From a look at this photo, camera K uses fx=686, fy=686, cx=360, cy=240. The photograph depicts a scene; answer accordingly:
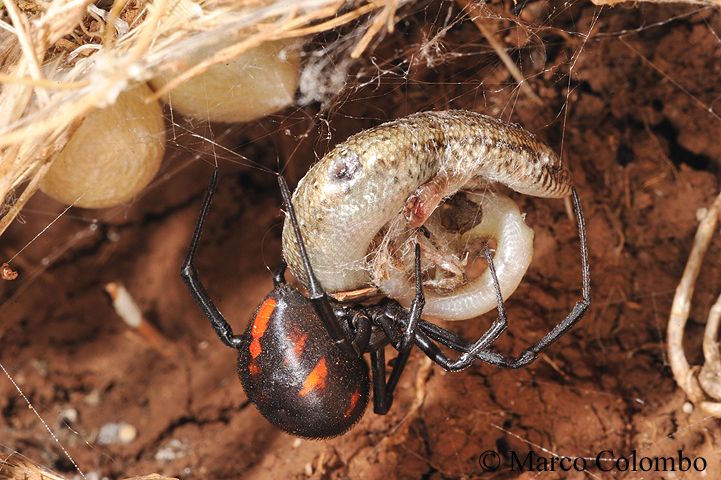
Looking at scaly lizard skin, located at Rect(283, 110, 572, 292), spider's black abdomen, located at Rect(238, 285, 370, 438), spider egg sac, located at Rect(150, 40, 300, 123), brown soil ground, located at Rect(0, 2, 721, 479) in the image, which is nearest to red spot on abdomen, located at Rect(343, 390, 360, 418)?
spider's black abdomen, located at Rect(238, 285, 370, 438)

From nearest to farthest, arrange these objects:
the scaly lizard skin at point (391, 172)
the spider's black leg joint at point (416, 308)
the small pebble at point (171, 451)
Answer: the scaly lizard skin at point (391, 172)
the spider's black leg joint at point (416, 308)
the small pebble at point (171, 451)

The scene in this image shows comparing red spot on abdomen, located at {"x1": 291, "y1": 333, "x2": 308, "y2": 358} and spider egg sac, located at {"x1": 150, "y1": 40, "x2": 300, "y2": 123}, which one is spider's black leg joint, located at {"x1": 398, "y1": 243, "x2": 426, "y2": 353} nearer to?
red spot on abdomen, located at {"x1": 291, "y1": 333, "x2": 308, "y2": 358}

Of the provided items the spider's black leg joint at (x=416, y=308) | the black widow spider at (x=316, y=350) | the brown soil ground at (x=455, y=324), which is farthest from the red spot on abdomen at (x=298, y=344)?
the brown soil ground at (x=455, y=324)

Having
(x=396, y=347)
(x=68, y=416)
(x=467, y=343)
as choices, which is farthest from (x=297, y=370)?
(x=68, y=416)

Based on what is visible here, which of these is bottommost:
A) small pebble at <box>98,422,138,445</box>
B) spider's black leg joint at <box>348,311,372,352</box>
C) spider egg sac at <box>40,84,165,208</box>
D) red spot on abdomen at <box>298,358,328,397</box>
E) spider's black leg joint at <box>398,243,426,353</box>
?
small pebble at <box>98,422,138,445</box>

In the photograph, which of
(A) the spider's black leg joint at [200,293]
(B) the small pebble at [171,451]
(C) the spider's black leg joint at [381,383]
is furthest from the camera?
(B) the small pebble at [171,451]

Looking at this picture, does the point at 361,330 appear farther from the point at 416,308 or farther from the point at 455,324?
the point at 455,324

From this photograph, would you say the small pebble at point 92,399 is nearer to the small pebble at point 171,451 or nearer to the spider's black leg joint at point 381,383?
the small pebble at point 171,451
